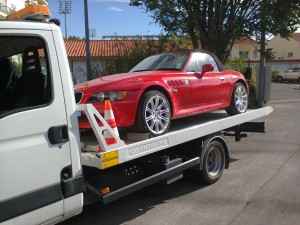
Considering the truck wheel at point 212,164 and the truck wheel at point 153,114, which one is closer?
the truck wheel at point 153,114

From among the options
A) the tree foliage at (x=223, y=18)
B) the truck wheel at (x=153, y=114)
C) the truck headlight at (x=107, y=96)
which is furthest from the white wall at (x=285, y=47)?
the truck headlight at (x=107, y=96)

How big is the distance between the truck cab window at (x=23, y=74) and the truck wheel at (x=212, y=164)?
10.1 feet

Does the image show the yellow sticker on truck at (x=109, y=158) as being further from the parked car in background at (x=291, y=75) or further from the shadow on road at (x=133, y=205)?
the parked car in background at (x=291, y=75)

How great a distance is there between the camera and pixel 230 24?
42.4 feet

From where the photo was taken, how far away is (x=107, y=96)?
4.89 metres

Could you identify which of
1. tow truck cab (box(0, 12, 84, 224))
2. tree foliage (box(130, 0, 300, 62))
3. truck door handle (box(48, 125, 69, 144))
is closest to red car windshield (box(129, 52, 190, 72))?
tow truck cab (box(0, 12, 84, 224))

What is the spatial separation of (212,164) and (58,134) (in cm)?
351

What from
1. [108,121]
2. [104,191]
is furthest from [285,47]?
[104,191]

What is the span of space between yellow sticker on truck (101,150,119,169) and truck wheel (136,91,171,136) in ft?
3.51

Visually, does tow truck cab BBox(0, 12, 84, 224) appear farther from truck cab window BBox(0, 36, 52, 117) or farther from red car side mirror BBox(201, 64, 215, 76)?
red car side mirror BBox(201, 64, 215, 76)

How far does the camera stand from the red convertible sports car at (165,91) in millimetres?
4883

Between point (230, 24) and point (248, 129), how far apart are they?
6335mm

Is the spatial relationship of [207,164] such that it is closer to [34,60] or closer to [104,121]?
[104,121]

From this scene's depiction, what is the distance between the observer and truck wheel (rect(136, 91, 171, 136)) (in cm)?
492
